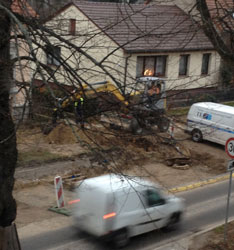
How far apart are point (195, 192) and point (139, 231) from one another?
4.93 m

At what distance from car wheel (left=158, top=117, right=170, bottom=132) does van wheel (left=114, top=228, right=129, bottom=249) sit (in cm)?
414

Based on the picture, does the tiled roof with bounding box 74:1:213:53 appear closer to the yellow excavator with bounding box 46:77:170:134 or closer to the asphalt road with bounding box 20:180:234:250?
the yellow excavator with bounding box 46:77:170:134

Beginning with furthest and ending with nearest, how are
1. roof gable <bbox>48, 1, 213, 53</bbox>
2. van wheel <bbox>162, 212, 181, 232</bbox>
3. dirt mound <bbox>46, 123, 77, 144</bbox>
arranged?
dirt mound <bbox>46, 123, 77, 144</bbox>, van wheel <bbox>162, 212, 181, 232</bbox>, roof gable <bbox>48, 1, 213, 53</bbox>

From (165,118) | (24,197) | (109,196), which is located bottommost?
(24,197)

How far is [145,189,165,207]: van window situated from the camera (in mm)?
11266

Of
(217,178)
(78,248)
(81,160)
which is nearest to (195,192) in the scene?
(217,178)

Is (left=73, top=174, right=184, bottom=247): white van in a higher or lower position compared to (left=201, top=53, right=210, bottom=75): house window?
lower

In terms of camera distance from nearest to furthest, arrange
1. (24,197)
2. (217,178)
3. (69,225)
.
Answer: (69,225) < (24,197) < (217,178)

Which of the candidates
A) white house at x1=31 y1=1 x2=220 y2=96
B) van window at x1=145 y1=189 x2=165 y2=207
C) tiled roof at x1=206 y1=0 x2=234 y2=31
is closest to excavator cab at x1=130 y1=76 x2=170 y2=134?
white house at x1=31 y1=1 x2=220 y2=96

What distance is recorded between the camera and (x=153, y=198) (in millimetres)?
11414

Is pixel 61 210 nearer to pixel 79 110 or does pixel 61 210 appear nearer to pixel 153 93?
pixel 79 110

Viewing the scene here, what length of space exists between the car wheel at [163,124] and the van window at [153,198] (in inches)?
164

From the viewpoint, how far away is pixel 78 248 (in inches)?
426

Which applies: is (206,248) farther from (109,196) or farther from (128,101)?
(128,101)
